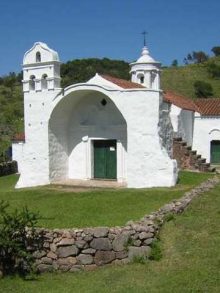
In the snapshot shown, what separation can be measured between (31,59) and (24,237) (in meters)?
13.4

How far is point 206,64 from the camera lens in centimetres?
6353

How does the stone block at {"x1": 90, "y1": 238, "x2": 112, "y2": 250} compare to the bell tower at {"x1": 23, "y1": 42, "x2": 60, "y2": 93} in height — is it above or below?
below

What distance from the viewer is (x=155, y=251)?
9.02 metres

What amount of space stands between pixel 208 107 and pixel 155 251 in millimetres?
21265

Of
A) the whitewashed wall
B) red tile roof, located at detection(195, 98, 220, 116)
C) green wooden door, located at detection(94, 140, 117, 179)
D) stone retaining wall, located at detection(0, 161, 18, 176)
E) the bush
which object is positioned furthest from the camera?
red tile roof, located at detection(195, 98, 220, 116)

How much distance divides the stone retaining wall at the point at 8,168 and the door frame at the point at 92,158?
6.97 meters

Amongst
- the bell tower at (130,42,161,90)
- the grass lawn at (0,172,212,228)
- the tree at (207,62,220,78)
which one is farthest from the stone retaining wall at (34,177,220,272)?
the tree at (207,62,220,78)

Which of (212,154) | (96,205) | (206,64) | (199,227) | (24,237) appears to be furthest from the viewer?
(206,64)

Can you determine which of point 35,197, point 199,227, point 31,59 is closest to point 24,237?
point 199,227

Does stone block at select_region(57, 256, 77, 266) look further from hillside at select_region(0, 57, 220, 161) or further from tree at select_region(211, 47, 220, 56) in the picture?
tree at select_region(211, 47, 220, 56)

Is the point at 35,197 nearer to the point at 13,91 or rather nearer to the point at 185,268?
the point at 185,268

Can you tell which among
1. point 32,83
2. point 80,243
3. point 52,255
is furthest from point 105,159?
point 52,255

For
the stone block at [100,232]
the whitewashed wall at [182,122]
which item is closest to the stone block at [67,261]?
the stone block at [100,232]

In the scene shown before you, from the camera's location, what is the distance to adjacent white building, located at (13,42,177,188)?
17859 mm
